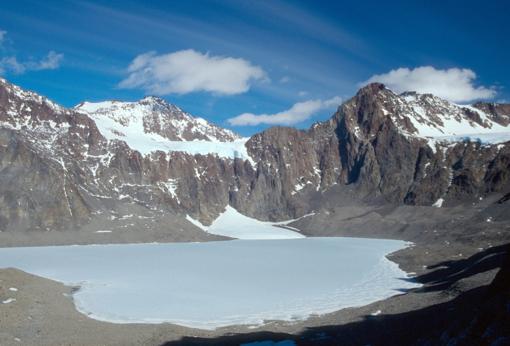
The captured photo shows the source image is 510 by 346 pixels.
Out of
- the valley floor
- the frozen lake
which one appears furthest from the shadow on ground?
the frozen lake

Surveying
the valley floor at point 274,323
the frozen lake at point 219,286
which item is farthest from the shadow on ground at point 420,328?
the frozen lake at point 219,286

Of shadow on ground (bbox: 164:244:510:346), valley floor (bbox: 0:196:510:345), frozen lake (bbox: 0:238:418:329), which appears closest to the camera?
shadow on ground (bbox: 164:244:510:346)

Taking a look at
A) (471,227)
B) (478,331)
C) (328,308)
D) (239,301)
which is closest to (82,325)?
(239,301)

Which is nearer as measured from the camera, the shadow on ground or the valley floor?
the shadow on ground

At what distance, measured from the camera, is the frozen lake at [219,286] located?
4119 centimetres

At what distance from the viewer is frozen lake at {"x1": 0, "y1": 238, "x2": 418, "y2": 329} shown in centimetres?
4119

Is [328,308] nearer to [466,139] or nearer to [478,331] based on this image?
[478,331]

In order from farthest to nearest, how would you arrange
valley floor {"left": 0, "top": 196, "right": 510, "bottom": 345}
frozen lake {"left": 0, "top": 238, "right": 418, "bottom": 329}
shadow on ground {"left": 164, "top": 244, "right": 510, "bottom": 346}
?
frozen lake {"left": 0, "top": 238, "right": 418, "bottom": 329} → valley floor {"left": 0, "top": 196, "right": 510, "bottom": 345} → shadow on ground {"left": 164, "top": 244, "right": 510, "bottom": 346}

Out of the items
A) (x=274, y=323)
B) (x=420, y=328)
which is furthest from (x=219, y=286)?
(x=420, y=328)

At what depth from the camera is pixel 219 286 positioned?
57.0 metres

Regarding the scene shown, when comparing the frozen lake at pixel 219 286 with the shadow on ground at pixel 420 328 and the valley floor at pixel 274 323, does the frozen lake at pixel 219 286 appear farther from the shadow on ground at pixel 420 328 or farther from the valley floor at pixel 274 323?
the shadow on ground at pixel 420 328

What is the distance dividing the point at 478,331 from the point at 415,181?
185142 mm

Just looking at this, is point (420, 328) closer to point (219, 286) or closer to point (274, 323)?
point (274, 323)

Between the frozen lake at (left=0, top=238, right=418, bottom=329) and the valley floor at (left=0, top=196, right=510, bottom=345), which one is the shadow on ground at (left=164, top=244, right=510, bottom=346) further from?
the frozen lake at (left=0, top=238, right=418, bottom=329)
